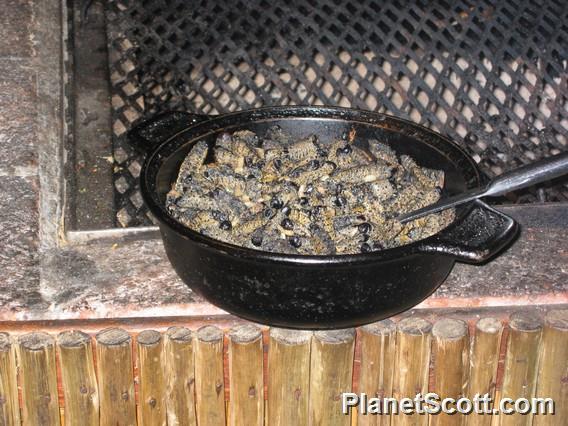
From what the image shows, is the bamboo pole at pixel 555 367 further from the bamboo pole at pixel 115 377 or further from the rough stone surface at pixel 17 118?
the rough stone surface at pixel 17 118

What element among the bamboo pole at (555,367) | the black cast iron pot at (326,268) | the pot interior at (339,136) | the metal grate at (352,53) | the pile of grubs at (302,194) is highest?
the metal grate at (352,53)

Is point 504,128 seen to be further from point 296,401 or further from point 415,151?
point 296,401

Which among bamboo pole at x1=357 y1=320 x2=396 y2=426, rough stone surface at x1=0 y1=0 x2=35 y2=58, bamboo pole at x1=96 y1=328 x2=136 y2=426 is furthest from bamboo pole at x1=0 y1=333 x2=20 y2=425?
rough stone surface at x1=0 y1=0 x2=35 y2=58

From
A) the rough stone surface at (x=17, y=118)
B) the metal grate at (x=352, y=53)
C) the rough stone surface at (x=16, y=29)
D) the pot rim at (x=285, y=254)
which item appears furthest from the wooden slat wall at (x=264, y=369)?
the rough stone surface at (x=16, y=29)

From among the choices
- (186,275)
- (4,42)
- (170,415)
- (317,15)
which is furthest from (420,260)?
(4,42)

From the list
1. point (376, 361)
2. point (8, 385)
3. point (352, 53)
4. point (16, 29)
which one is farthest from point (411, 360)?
point (16, 29)
